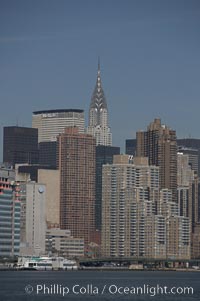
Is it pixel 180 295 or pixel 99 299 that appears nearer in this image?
pixel 99 299

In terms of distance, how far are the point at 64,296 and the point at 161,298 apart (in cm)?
1248

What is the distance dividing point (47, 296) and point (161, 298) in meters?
14.6

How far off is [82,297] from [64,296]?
2990mm

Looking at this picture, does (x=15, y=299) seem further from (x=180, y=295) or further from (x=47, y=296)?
(x=180, y=295)

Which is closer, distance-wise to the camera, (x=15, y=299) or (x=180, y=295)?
(x=15, y=299)

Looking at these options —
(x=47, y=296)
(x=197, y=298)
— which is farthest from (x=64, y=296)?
(x=197, y=298)

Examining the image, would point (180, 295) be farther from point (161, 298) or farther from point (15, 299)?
point (15, 299)

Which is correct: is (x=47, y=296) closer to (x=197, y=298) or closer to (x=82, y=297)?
(x=82, y=297)

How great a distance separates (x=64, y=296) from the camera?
189m

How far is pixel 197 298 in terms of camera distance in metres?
190

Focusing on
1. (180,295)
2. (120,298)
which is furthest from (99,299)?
(180,295)

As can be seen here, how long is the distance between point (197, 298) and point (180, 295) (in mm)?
7717

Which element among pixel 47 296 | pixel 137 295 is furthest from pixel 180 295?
pixel 47 296

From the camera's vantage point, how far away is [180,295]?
198 meters
